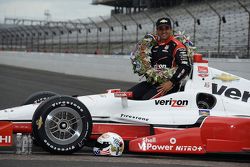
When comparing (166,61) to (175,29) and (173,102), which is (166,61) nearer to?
(173,102)

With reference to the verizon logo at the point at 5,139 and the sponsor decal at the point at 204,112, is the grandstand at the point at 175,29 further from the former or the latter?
the verizon logo at the point at 5,139

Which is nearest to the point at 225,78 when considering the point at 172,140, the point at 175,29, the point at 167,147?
the point at 172,140

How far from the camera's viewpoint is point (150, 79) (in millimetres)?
6809

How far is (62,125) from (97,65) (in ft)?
69.1

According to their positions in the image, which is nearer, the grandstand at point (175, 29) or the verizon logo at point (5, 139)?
the verizon logo at point (5, 139)

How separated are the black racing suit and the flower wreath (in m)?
0.08

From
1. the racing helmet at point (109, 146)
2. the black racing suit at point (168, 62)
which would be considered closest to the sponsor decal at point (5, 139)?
the racing helmet at point (109, 146)

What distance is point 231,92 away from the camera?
666 cm

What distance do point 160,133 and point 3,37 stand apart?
Answer: 4985 cm

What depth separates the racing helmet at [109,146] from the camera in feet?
19.4

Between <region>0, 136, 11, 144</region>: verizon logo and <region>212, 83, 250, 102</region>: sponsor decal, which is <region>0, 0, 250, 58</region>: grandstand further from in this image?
<region>0, 136, 11, 144</region>: verizon logo

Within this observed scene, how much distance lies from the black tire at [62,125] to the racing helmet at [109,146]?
7.8 inches

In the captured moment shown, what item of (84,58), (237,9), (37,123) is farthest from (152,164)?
(237,9)

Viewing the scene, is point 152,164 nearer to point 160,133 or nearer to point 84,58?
point 160,133
